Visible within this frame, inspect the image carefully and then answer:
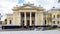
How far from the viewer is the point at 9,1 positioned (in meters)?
17.6

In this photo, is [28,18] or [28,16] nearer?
[28,18]

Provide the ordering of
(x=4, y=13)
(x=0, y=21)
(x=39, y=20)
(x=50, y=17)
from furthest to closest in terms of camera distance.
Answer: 1. (x=39, y=20)
2. (x=50, y=17)
3. (x=4, y=13)
4. (x=0, y=21)

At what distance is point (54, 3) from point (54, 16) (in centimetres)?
133

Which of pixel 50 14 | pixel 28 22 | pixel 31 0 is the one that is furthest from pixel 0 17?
pixel 28 22

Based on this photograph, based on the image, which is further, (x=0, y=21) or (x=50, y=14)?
(x=50, y=14)

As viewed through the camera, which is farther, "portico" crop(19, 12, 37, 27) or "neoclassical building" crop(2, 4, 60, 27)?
"portico" crop(19, 12, 37, 27)

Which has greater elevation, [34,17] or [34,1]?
[34,1]

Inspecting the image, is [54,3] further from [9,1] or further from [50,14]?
[9,1]

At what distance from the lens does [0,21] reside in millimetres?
16938

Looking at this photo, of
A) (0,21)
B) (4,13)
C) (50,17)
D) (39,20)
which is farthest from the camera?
(39,20)

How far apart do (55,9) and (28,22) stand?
14.3ft

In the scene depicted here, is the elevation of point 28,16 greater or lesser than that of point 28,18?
greater

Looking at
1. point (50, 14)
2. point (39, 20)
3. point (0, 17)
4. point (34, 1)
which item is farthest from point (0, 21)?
point (39, 20)

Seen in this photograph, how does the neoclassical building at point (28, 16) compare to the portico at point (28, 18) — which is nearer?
the neoclassical building at point (28, 16)
